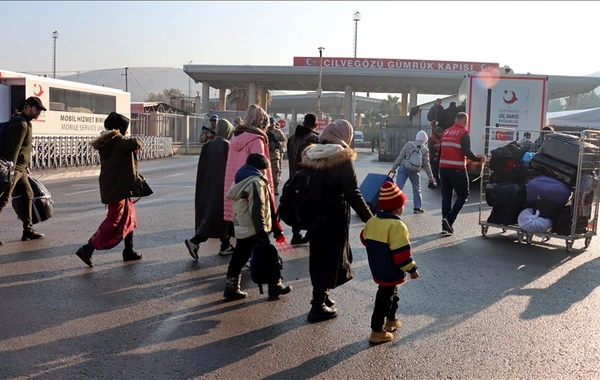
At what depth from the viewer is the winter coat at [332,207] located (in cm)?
511

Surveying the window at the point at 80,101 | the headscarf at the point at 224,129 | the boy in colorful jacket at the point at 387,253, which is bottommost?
the boy in colorful jacket at the point at 387,253

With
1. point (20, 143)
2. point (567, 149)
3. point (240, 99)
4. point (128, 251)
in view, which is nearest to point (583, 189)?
point (567, 149)

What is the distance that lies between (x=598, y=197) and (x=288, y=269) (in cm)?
484

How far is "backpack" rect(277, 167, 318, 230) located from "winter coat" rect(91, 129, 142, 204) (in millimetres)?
2590

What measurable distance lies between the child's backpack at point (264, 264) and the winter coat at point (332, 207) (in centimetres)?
43

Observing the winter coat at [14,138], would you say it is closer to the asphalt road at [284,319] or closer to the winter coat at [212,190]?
the asphalt road at [284,319]

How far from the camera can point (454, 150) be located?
9.62 m

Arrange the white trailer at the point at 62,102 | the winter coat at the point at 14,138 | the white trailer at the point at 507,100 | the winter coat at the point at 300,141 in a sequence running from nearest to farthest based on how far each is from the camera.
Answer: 1. the winter coat at the point at 14,138
2. the winter coat at the point at 300,141
3. the white trailer at the point at 507,100
4. the white trailer at the point at 62,102

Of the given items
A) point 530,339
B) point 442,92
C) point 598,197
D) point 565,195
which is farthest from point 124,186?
point 442,92

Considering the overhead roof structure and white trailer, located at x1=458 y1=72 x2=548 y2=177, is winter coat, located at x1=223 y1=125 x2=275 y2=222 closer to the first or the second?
white trailer, located at x1=458 y1=72 x2=548 y2=177

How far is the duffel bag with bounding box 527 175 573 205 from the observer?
8.50m

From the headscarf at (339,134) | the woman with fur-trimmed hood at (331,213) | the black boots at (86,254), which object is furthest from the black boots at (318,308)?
the black boots at (86,254)

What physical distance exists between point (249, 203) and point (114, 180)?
2.15m

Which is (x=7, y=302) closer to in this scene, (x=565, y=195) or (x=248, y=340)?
(x=248, y=340)
